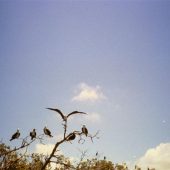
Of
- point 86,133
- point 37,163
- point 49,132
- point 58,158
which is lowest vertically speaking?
point 58,158

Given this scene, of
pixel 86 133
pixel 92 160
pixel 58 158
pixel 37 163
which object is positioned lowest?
pixel 58 158

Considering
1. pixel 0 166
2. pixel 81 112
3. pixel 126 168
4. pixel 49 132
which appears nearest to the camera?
pixel 81 112

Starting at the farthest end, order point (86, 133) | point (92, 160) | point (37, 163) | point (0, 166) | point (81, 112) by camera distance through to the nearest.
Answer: point (92, 160) → point (37, 163) → point (0, 166) → point (86, 133) → point (81, 112)

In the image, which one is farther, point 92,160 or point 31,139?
point 92,160

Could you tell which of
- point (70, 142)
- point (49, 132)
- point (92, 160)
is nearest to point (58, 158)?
point (70, 142)

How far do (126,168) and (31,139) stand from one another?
30702 mm

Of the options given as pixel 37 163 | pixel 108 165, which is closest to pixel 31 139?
pixel 37 163

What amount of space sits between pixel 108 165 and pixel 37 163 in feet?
54.5

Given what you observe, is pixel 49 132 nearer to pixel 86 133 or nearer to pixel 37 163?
pixel 86 133

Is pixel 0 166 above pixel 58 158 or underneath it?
above

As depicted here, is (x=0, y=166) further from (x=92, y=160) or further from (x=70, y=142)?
(x=92, y=160)

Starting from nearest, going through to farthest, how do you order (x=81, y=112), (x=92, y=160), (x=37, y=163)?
(x=81, y=112), (x=37, y=163), (x=92, y=160)

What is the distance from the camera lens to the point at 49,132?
11.3 metres

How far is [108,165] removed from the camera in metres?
39.6
